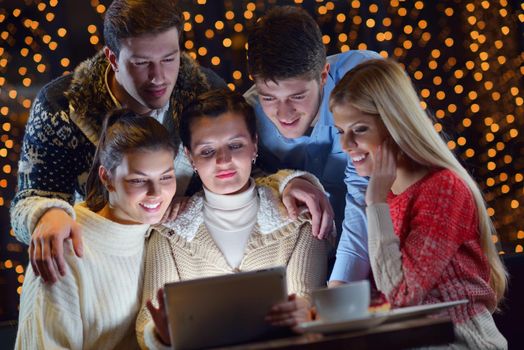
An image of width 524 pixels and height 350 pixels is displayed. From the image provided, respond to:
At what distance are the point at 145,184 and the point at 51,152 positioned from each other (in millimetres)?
389

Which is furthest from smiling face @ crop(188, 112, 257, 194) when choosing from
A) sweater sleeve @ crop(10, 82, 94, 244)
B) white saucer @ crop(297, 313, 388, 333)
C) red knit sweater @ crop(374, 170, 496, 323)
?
white saucer @ crop(297, 313, 388, 333)

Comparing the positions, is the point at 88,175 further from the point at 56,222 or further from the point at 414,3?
the point at 414,3

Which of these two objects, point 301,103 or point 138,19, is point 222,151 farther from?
point 138,19

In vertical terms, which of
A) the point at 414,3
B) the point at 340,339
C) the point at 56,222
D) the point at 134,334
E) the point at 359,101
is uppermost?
the point at 414,3

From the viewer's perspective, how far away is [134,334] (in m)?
2.16

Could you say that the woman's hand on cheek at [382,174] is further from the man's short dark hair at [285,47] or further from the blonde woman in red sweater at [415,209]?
the man's short dark hair at [285,47]

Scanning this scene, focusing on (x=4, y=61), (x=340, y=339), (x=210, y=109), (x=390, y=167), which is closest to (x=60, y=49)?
(x=4, y=61)

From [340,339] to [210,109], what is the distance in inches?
38.9

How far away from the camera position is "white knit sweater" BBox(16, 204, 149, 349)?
2004 millimetres

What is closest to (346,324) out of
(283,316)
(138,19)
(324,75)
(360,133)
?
(283,316)

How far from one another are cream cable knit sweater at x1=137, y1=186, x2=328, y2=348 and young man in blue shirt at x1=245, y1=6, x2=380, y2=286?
0.35 ft

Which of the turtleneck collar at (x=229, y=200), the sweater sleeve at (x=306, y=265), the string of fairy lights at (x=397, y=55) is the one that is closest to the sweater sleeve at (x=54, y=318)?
the turtleneck collar at (x=229, y=200)

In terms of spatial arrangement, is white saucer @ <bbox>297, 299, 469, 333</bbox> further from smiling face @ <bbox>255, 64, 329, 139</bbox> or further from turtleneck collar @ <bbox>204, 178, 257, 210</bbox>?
smiling face @ <bbox>255, 64, 329, 139</bbox>

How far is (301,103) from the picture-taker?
2242 mm
